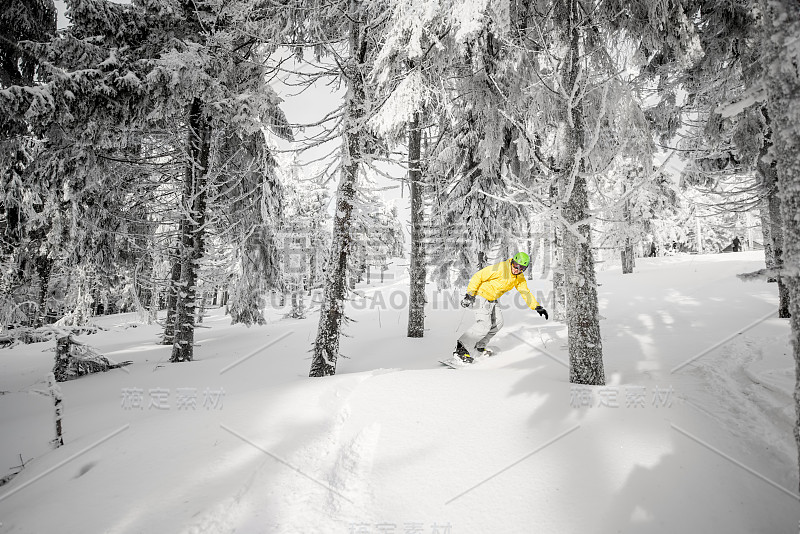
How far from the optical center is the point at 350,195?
6328 mm

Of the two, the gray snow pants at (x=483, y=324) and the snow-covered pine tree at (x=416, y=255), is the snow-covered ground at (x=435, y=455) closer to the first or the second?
the gray snow pants at (x=483, y=324)

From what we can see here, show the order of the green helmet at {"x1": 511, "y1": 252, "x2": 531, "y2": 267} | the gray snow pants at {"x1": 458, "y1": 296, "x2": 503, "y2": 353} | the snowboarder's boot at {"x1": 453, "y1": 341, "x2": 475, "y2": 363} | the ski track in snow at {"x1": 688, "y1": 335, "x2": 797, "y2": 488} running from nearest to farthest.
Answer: the ski track in snow at {"x1": 688, "y1": 335, "x2": 797, "y2": 488} → the green helmet at {"x1": 511, "y1": 252, "x2": 531, "y2": 267} → the snowboarder's boot at {"x1": 453, "y1": 341, "x2": 475, "y2": 363} → the gray snow pants at {"x1": 458, "y1": 296, "x2": 503, "y2": 353}

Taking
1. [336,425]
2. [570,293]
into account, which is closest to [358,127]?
[570,293]

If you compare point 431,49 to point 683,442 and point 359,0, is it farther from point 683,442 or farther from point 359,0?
point 683,442

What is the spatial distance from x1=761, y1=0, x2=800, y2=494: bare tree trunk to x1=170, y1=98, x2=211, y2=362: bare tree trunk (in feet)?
30.6

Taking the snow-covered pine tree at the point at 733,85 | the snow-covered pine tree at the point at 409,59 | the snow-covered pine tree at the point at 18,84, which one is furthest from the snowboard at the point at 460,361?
the snow-covered pine tree at the point at 18,84

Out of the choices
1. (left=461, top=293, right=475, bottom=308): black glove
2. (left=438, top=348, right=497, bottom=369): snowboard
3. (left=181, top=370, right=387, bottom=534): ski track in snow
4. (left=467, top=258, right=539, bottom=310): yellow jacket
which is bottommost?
(left=181, top=370, right=387, bottom=534): ski track in snow

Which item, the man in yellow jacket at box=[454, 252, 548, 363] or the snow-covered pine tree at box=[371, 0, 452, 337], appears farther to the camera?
the man in yellow jacket at box=[454, 252, 548, 363]

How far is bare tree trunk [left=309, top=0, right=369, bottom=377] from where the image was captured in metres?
6.20

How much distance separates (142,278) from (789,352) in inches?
543

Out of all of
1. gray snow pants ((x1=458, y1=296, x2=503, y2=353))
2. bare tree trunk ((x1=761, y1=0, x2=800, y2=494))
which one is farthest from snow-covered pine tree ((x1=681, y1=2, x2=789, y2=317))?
gray snow pants ((x1=458, y1=296, x2=503, y2=353))

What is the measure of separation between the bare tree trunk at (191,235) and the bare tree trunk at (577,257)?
7.93m

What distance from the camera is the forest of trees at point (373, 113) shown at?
177 inches

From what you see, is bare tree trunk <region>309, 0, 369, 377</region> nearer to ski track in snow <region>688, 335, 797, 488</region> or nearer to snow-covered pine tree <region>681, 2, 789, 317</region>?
ski track in snow <region>688, 335, 797, 488</region>
